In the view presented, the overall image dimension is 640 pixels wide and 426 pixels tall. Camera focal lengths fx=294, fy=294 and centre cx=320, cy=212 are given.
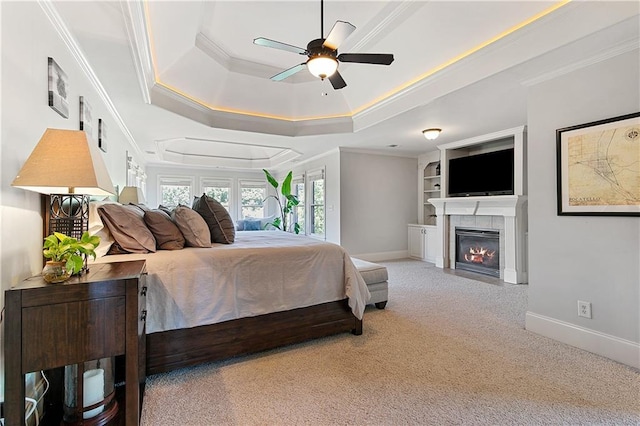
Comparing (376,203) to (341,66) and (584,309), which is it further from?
(584,309)

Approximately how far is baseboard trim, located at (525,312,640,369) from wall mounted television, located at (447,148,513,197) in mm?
2637

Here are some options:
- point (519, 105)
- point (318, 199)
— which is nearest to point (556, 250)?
point (519, 105)

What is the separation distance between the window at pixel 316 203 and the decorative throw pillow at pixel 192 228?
179 inches

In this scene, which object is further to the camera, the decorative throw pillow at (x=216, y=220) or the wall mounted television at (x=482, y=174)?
the wall mounted television at (x=482, y=174)

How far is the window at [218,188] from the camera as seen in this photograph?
880cm

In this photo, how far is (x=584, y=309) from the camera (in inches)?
96.1

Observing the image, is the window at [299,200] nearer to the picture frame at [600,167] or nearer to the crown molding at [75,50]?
the crown molding at [75,50]

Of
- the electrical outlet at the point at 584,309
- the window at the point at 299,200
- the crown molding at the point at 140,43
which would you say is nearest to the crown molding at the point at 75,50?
the crown molding at the point at 140,43

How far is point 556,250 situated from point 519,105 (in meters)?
1.96

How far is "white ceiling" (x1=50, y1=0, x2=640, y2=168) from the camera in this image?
7.36 feet

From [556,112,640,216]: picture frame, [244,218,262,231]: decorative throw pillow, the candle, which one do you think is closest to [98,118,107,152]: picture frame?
the candle

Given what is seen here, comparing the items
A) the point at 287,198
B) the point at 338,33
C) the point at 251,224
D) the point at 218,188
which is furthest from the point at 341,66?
the point at 218,188

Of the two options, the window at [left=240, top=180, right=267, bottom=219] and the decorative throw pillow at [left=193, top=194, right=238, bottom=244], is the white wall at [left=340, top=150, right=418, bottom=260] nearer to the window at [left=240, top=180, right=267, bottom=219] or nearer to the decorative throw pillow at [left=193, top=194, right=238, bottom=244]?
the decorative throw pillow at [left=193, top=194, right=238, bottom=244]

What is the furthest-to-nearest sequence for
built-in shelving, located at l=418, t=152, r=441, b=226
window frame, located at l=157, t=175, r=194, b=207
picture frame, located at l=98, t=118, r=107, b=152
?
window frame, located at l=157, t=175, r=194, b=207 < built-in shelving, located at l=418, t=152, r=441, b=226 < picture frame, located at l=98, t=118, r=107, b=152
